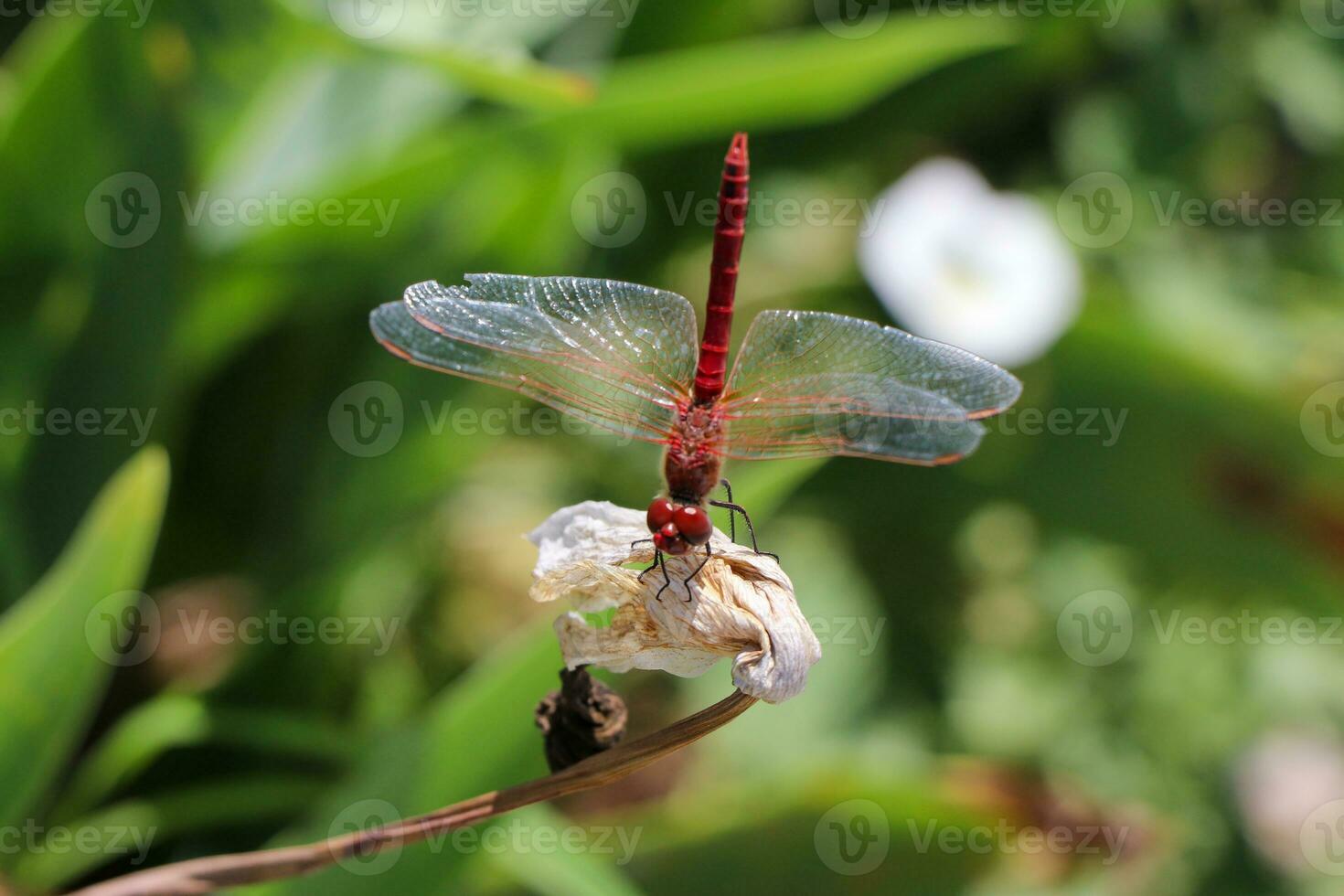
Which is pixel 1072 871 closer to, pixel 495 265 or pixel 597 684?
pixel 495 265

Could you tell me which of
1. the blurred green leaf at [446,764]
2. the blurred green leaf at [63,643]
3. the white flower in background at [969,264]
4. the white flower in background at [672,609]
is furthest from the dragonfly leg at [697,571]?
the white flower in background at [969,264]

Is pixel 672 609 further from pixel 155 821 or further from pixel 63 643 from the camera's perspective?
pixel 155 821

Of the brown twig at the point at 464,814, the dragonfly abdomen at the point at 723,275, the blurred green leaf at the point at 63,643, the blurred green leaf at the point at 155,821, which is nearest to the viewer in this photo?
the brown twig at the point at 464,814

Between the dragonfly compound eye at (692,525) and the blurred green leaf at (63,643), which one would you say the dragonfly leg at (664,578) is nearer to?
the dragonfly compound eye at (692,525)

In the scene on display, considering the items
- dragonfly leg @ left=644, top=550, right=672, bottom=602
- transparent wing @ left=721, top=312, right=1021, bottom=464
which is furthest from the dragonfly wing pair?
dragonfly leg @ left=644, top=550, right=672, bottom=602

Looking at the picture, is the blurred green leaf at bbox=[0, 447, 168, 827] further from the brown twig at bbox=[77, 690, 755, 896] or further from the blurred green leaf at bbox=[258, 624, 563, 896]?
the brown twig at bbox=[77, 690, 755, 896]

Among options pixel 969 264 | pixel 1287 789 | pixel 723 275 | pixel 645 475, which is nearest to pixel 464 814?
pixel 723 275
